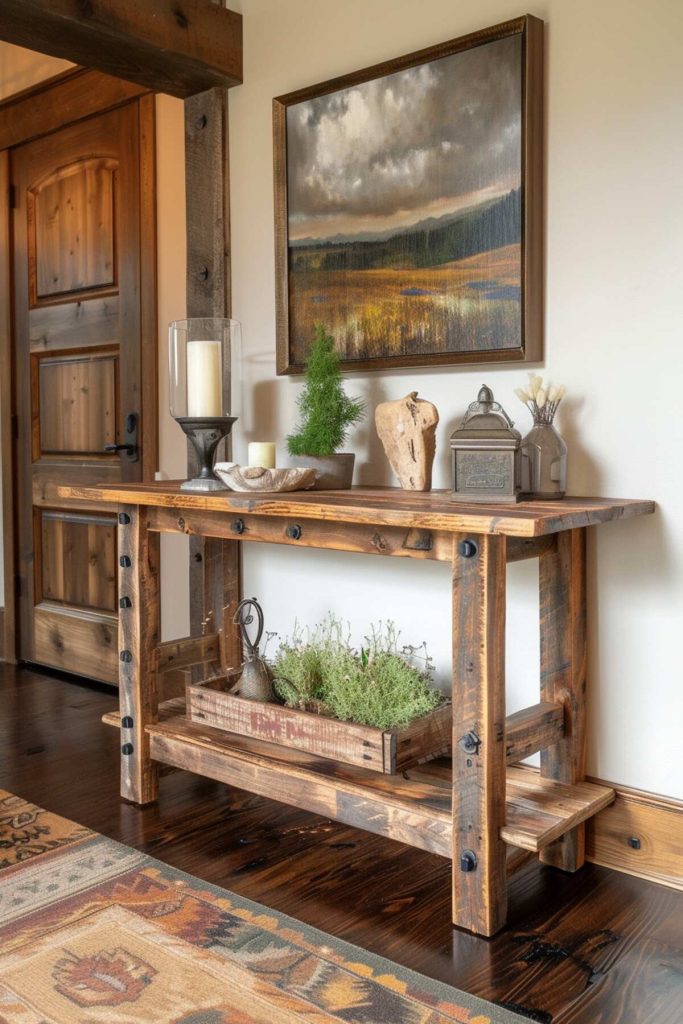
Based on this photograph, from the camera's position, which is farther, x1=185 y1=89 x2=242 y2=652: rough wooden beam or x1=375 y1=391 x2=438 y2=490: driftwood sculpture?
x1=185 y1=89 x2=242 y2=652: rough wooden beam

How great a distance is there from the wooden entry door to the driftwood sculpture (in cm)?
124

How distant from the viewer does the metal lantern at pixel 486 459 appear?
1.83 meters

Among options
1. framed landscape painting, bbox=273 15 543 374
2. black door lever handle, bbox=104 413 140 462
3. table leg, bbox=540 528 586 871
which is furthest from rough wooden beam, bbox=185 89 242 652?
table leg, bbox=540 528 586 871

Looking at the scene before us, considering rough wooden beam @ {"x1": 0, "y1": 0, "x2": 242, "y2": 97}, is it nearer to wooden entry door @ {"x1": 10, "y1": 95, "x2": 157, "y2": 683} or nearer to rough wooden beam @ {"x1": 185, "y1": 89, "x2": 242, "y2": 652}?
rough wooden beam @ {"x1": 185, "y1": 89, "x2": 242, "y2": 652}

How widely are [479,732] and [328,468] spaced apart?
0.76 m

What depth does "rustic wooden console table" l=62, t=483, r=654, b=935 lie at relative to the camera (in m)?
1.72

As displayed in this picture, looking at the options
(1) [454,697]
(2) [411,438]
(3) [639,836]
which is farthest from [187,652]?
(3) [639,836]

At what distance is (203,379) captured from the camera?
2.33 metres

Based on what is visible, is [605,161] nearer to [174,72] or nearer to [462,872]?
[174,72]

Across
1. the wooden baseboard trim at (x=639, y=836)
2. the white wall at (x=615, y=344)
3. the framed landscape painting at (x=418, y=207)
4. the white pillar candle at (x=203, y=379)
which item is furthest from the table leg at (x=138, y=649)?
the wooden baseboard trim at (x=639, y=836)

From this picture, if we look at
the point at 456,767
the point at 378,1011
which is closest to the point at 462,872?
the point at 456,767

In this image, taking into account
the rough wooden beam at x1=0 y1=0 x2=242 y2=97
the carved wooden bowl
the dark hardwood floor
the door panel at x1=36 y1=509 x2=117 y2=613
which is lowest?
the dark hardwood floor

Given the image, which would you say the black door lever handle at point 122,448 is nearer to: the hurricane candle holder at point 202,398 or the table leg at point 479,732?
the hurricane candle holder at point 202,398

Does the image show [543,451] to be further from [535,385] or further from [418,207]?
[418,207]
